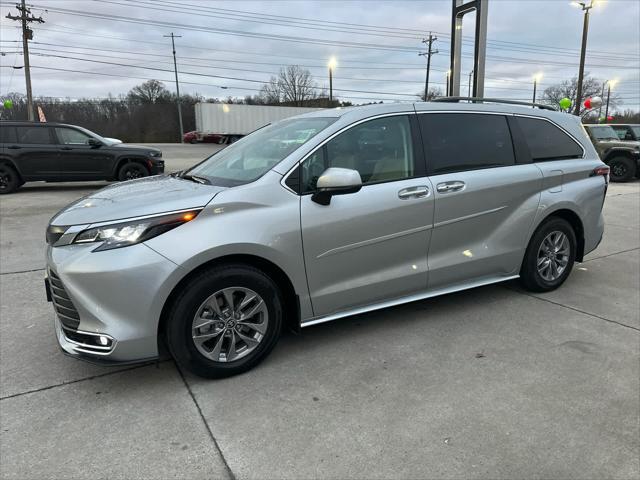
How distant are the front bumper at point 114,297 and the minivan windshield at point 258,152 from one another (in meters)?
0.82

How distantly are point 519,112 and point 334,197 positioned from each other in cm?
227

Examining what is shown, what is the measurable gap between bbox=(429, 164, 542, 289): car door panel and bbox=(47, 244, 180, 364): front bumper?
210cm

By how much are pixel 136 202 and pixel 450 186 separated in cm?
Result: 232

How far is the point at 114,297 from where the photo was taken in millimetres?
2691

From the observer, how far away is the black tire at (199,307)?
2.84m

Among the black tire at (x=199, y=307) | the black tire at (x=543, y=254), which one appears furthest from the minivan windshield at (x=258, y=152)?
the black tire at (x=543, y=254)

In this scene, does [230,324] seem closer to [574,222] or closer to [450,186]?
[450,186]

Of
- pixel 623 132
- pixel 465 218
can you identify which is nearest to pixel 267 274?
pixel 465 218

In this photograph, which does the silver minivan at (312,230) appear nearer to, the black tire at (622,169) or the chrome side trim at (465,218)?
the chrome side trim at (465,218)

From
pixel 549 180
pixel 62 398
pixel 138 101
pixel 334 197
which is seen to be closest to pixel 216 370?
pixel 62 398

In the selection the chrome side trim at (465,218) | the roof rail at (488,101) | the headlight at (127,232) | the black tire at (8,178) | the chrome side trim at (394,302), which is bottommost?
the chrome side trim at (394,302)

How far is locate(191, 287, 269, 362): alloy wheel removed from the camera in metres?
2.94

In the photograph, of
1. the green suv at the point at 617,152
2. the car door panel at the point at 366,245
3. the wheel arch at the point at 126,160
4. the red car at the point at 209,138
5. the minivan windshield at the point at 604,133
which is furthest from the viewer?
the red car at the point at 209,138

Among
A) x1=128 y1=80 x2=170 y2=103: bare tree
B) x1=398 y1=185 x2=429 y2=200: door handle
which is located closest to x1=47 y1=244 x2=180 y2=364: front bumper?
x1=398 y1=185 x2=429 y2=200: door handle
